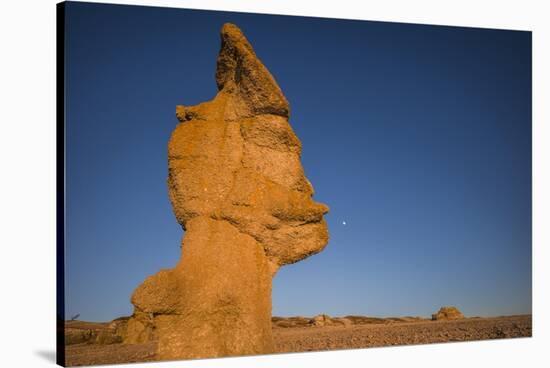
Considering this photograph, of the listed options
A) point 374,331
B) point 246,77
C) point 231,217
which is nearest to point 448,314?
point 374,331

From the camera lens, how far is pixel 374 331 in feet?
51.3

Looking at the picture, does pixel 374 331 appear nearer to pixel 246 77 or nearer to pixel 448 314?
pixel 448 314

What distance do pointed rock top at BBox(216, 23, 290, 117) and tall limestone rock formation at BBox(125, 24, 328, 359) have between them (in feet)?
0.04

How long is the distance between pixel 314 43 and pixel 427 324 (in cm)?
428

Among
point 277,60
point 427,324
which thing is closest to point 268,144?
point 277,60

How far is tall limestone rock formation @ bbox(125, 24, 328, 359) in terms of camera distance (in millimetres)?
14094

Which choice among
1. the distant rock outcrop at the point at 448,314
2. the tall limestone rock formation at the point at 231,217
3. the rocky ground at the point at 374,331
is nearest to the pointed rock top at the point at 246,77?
the tall limestone rock formation at the point at 231,217

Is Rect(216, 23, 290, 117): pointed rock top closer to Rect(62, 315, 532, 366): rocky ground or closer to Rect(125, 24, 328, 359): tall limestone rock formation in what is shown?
Rect(125, 24, 328, 359): tall limestone rock formation

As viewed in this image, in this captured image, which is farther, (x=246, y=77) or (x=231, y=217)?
(x=246, y=77)

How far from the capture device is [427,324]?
15836 millimetres

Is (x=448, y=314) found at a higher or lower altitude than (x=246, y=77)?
lower

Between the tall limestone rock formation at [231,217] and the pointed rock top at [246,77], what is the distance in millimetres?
13

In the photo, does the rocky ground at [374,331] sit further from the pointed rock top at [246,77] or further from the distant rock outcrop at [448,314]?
the pointed rock top at [246,77]

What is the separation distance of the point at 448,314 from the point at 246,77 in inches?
180
